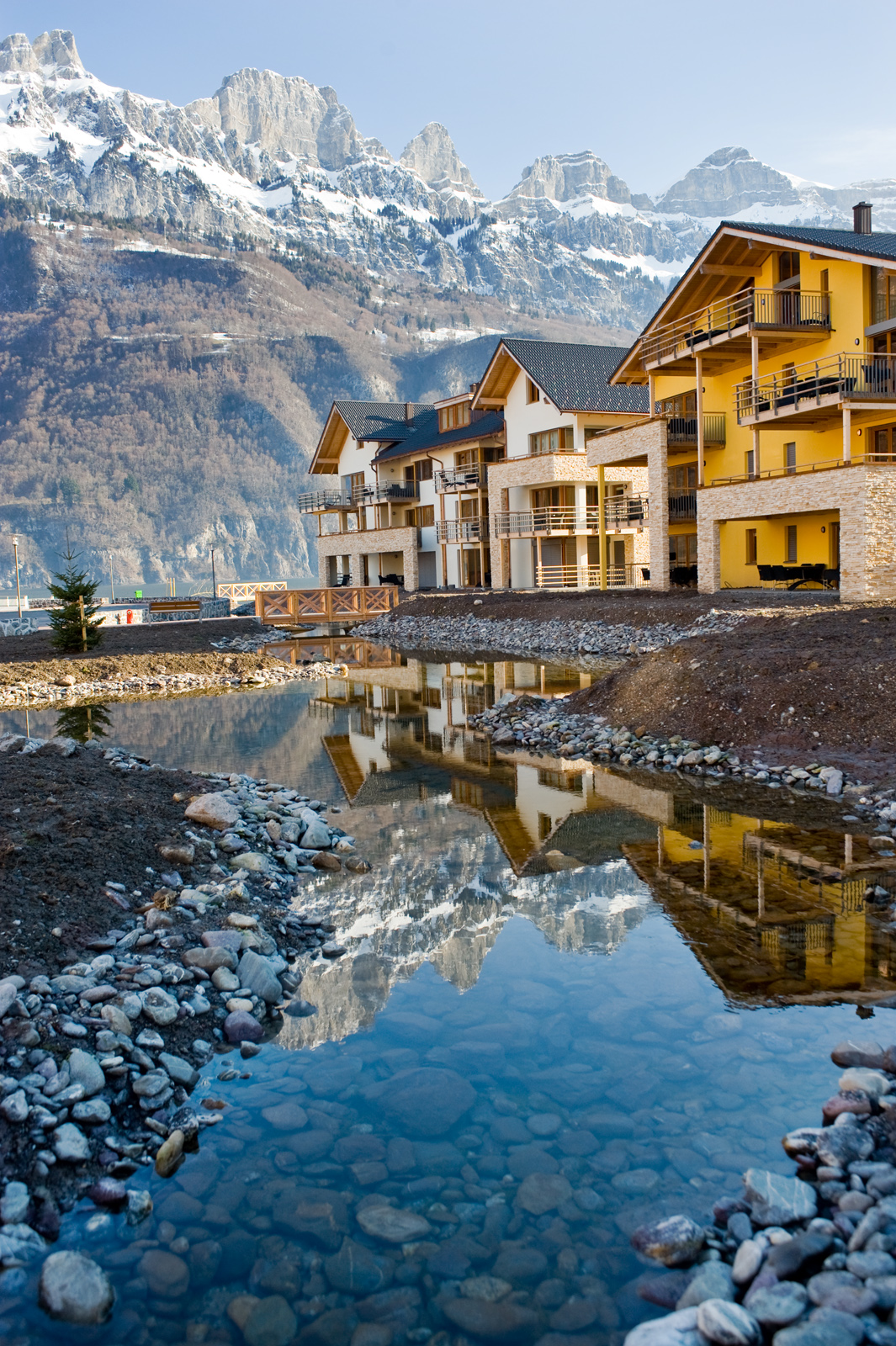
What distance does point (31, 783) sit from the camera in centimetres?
1011

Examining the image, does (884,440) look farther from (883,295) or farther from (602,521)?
(602,521)

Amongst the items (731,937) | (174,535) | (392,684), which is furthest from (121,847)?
(174,535)

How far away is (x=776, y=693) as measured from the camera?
13430 millimetres

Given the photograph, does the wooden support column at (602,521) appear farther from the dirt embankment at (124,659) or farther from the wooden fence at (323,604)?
the dirt embankment at (124,659)

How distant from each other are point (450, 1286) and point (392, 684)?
2080 centimetres

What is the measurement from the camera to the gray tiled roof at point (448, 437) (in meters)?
47.8

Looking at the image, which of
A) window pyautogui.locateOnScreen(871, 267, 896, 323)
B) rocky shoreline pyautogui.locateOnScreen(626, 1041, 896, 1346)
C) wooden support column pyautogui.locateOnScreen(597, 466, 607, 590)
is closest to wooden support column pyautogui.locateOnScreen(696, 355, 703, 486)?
window pyautogui.locateOnScreen(871, 267, 896, 323)

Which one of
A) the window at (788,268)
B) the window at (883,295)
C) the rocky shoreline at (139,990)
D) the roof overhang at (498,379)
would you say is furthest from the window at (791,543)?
the rocky shoreline at (139,990)

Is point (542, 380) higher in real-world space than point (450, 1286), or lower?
higher

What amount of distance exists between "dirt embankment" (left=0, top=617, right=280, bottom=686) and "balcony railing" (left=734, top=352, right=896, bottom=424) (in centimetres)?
1599

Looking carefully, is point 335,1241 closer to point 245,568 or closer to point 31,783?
point 31,783

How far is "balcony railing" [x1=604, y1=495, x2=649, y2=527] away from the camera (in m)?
40.0

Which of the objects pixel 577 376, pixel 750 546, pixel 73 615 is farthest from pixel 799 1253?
pixel 577 376

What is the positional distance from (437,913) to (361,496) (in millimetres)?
52059
